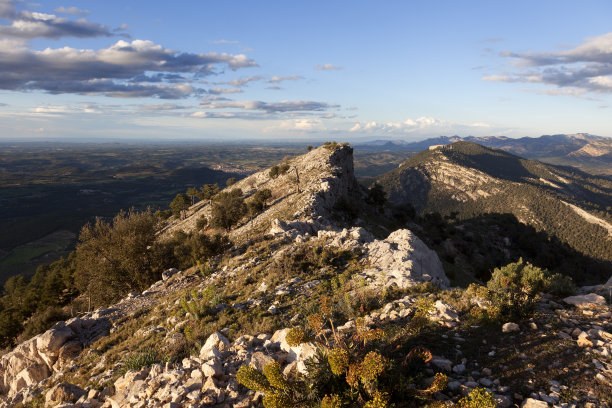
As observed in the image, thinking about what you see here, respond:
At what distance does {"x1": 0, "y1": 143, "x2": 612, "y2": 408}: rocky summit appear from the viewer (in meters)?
5.91

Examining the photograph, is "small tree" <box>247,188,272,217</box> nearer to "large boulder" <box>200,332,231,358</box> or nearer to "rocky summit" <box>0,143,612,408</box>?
"rocky summit" <box>0,143,612,408</box>

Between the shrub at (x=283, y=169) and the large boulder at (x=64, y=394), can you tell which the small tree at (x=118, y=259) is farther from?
the shrub at (x=283, y=169)

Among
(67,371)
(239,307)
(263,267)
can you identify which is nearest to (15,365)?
(67,371)

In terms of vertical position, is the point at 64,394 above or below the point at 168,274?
above

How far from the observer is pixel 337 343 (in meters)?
6.70

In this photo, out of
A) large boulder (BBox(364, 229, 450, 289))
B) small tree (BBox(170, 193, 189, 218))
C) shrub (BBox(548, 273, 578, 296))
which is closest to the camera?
shrub (BBox(548, 273, 578, 296))

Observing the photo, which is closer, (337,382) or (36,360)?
(337,382)

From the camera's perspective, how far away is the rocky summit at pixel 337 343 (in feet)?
19.4

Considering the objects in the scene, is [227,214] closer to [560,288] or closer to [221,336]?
[221,336]

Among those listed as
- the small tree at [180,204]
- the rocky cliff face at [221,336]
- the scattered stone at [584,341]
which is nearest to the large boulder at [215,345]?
the rocky cliff face at [221,336]

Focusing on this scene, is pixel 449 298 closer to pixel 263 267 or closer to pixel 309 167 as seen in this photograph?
pixel 263 267

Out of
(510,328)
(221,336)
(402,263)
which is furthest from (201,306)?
(510,328)

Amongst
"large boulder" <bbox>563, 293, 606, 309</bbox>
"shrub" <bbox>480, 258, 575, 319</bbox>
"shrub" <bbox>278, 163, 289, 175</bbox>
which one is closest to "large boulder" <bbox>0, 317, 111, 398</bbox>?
"shrub" <bbox>480, 258, 575, 319</bbox>

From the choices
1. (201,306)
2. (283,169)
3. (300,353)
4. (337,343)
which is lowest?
(201,306)
